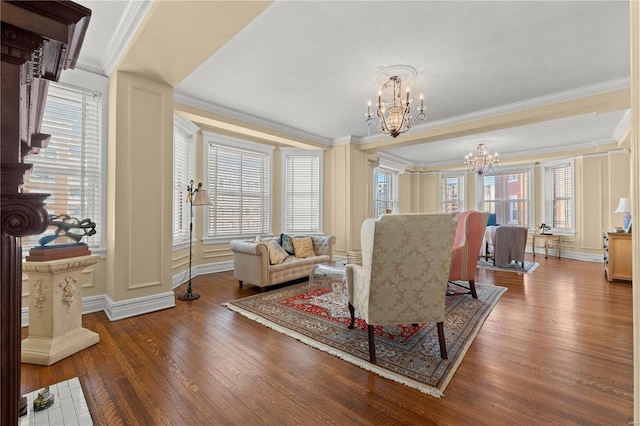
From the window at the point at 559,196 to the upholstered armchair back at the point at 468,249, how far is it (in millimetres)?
5374

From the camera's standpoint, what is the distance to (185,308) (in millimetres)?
3402

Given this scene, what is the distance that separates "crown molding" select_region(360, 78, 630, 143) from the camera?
3645 millimetres

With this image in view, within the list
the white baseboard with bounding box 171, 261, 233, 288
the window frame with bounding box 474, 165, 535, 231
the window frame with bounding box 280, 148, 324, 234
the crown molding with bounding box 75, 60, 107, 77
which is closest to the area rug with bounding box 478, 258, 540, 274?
the window frame with bounding box 474, 165, 535, 231

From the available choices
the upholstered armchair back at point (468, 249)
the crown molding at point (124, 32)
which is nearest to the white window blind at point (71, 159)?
the crown molding at point (124, 32)

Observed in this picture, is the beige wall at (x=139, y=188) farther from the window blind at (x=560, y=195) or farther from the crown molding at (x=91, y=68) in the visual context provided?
the window blind at (x=560, y=195)

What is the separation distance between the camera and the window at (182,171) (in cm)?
445

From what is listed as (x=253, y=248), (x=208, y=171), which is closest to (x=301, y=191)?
(x=208, y=171)

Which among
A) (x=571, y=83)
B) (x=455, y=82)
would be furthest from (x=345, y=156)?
(x=571, y=83)

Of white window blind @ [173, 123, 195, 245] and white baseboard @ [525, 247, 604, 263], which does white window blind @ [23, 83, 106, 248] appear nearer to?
white window blind @ [173, 123, 195, 245]

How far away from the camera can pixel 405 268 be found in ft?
7.05

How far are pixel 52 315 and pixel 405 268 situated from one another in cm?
281

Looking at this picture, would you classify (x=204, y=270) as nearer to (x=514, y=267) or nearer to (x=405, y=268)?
(x=405, y=268)

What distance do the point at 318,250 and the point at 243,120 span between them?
104 inches

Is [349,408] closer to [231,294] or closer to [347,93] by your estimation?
[231,294]
